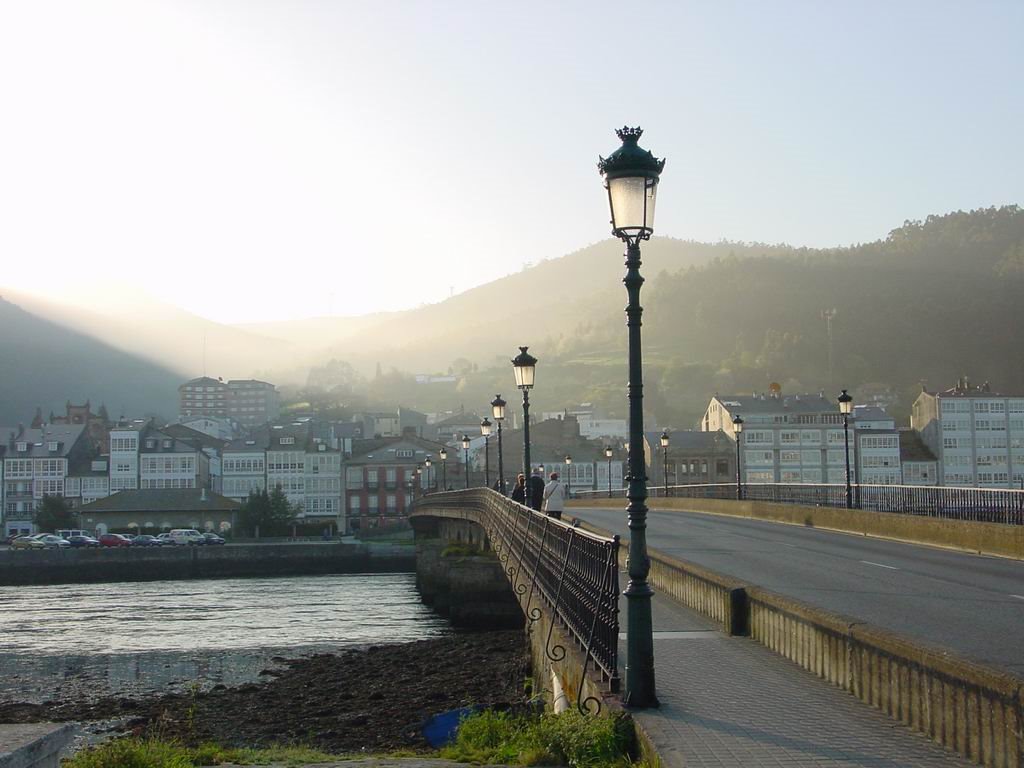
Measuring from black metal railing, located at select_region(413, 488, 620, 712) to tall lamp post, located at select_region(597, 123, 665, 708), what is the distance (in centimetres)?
22

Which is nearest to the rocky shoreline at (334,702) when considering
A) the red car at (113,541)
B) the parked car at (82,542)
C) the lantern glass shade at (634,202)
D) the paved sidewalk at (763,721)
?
the paved sidewalk at (763,721)

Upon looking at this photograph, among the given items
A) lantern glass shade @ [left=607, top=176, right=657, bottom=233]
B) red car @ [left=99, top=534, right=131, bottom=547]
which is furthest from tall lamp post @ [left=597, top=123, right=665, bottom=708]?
red car @ [left=99, top=534, right=131, bottom=547]

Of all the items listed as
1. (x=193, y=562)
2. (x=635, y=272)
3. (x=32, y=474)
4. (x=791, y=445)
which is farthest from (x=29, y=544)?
(x=635, y=272)

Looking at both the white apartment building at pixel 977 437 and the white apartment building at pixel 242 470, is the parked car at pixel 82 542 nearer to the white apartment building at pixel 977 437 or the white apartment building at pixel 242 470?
the white apartment building at pixel 242 470

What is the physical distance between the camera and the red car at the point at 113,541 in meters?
92.2

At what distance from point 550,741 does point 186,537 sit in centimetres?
8921

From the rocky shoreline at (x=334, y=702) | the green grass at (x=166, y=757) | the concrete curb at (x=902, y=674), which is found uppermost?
the concrete curb at (x=902, y=674)

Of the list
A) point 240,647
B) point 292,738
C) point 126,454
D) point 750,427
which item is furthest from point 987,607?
point 126,454

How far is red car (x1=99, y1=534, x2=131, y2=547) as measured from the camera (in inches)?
3629

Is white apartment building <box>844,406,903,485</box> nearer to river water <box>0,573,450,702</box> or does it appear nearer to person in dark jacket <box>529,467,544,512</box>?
river water <box>0,573,450,702</box>

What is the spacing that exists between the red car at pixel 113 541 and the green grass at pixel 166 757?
76.6 m

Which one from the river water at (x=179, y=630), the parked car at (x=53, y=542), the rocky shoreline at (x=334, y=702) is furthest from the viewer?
the parked car at (x=53, y=542)

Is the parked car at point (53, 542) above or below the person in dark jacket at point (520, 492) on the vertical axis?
below

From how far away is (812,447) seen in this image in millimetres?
119438
